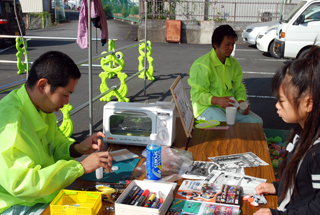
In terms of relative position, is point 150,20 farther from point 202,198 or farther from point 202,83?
point 202,198

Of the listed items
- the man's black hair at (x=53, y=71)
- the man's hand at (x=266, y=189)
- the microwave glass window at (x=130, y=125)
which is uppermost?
the man's black hair at (x=53, y=71)

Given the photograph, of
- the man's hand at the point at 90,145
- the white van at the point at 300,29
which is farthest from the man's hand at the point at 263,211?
the white van at the point at 300,29

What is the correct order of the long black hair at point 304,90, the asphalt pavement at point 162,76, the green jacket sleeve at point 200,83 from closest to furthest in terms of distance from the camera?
the long black hair at point 304,90 → the green jacket sleeve at point 200,83 → the asphalt pavement at point 162,76

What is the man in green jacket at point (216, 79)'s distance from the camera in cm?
351

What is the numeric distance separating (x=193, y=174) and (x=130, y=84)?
20.8ft

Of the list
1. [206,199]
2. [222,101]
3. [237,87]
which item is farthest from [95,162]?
[237,87]

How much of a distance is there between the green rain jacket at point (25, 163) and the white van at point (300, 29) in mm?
8766

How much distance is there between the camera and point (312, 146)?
4.74ft

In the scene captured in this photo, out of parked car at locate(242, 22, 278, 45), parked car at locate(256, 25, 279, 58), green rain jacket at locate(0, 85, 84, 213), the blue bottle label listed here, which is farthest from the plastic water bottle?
parked car at locate(242, 22, 278, 45)

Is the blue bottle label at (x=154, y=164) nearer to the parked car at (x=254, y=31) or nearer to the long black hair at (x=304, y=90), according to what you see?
the long black hair at (x=304, y=90)

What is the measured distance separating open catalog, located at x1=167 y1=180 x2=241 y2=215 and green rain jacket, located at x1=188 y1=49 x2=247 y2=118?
171cm

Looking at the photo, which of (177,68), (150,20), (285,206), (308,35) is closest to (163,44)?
(150,20)

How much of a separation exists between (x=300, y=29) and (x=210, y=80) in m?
6.76

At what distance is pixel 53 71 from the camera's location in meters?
1.74
